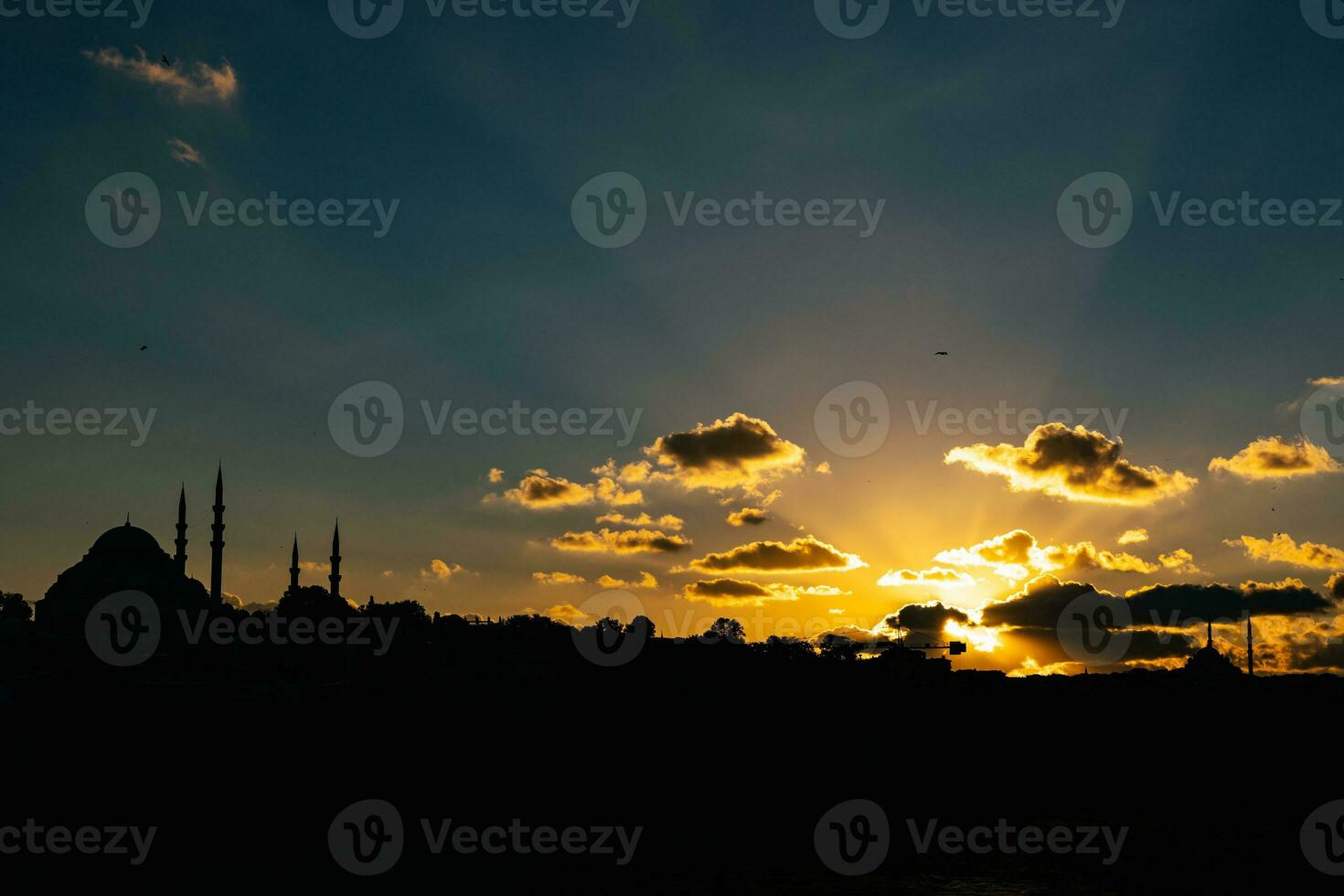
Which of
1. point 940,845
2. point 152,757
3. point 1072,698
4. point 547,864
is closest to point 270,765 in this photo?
point 152,757

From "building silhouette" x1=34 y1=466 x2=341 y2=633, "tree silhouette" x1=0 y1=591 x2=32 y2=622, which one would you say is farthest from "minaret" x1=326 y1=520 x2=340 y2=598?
"tree silhouette" x1=0 y1=591 x2=32 y2=622

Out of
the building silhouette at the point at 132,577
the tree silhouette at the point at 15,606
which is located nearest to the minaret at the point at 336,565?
the building silhouette at the point at 132,577

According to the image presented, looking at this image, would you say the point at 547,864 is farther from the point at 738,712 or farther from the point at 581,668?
the point at 581,668

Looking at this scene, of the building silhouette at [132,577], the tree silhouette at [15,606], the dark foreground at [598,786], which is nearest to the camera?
the dark foreground at [598,786]

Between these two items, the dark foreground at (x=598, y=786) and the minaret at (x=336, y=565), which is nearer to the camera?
the dark foreground at (x=598, y=786)

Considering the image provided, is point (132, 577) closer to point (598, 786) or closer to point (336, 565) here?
point (336, 565)

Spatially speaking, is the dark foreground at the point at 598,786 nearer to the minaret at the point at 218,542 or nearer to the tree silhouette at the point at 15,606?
the minaret at the point at 218,542

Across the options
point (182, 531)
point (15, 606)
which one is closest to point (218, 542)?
point (182, 531)

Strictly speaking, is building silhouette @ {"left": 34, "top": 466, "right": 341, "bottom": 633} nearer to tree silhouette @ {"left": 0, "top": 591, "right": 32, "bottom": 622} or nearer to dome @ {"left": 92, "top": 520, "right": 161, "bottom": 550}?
dome @ {"left": 92, "top": 520, "right": 161, "bottom": 550}
